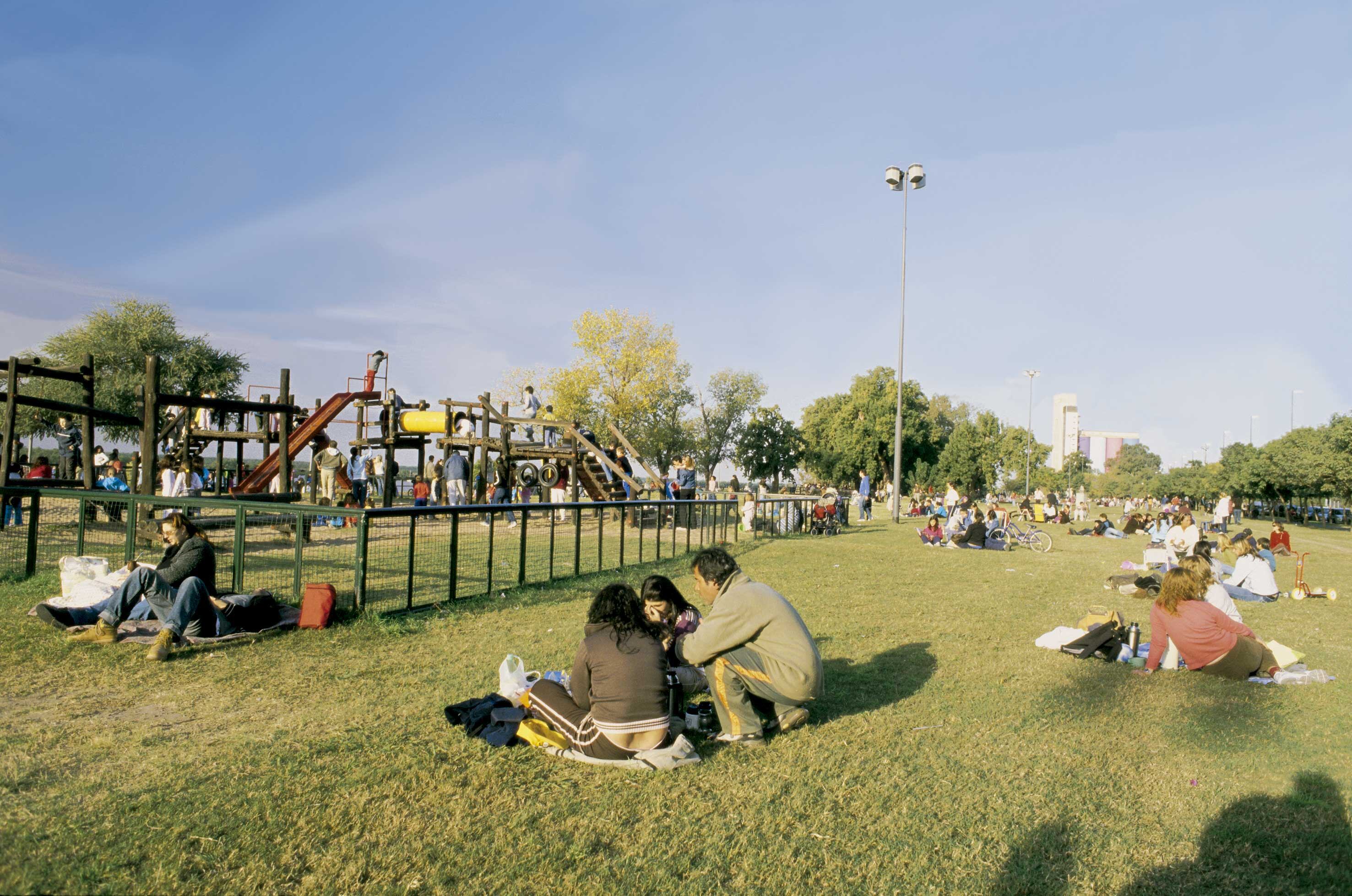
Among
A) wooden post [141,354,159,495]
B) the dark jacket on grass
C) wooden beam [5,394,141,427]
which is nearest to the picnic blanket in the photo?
the dark jacket on grass

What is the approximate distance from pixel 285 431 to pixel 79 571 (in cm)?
713

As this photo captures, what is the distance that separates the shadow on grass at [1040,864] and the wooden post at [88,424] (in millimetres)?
14981

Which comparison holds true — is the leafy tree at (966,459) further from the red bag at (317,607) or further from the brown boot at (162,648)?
the brown boot at (162,648)

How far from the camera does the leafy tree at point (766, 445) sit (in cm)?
6556

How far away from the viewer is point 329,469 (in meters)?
20.7

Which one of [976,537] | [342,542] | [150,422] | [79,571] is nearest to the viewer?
[79,571]

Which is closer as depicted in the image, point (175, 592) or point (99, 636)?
point (99, 636)

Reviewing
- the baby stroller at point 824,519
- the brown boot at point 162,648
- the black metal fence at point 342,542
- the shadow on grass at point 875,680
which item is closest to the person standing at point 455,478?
the baby stroller at point 824,519

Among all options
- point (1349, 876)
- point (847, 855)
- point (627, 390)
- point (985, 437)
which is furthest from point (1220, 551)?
point (985, 437)

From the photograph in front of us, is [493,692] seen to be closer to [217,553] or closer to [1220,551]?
[217,553]

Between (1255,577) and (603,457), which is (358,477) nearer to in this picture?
(603,457)

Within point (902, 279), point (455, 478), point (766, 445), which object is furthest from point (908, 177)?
point (766, 445)

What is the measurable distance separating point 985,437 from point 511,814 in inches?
3018

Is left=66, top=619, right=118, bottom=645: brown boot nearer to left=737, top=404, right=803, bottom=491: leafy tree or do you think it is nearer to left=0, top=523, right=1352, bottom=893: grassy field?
left=0, top=523, right=1352, bottom=893: grassy field
